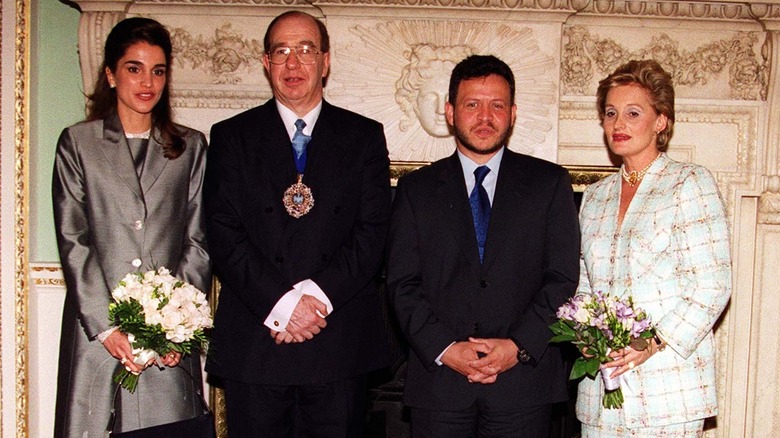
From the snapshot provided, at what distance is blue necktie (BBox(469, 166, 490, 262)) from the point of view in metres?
2.99

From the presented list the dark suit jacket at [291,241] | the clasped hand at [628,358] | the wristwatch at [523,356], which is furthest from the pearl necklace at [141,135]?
the clasped hand at [628,358]

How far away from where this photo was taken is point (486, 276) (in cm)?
292

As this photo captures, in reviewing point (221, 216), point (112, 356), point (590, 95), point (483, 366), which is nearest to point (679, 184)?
point (483, 366)

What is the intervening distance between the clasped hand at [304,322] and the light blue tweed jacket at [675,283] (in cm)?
103

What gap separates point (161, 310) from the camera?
2.71 m

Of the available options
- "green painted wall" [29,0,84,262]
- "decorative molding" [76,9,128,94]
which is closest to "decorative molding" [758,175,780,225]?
"decorative molding" [76,9,128,94]

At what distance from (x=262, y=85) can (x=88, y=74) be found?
83 centimetres

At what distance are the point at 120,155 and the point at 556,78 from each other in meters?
2.05

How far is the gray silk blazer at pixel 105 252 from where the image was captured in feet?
9.72

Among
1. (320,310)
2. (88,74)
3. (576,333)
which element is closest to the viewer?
(576,333)

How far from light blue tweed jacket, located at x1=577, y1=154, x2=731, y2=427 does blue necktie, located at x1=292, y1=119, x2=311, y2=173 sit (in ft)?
3.92

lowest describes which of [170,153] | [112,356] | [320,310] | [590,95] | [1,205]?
[112,356]

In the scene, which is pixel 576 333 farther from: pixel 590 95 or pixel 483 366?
pixel 590 95

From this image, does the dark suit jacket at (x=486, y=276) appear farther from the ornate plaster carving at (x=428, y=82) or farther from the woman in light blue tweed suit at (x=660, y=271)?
the ornate plaster carving at (x=428, y=82)
